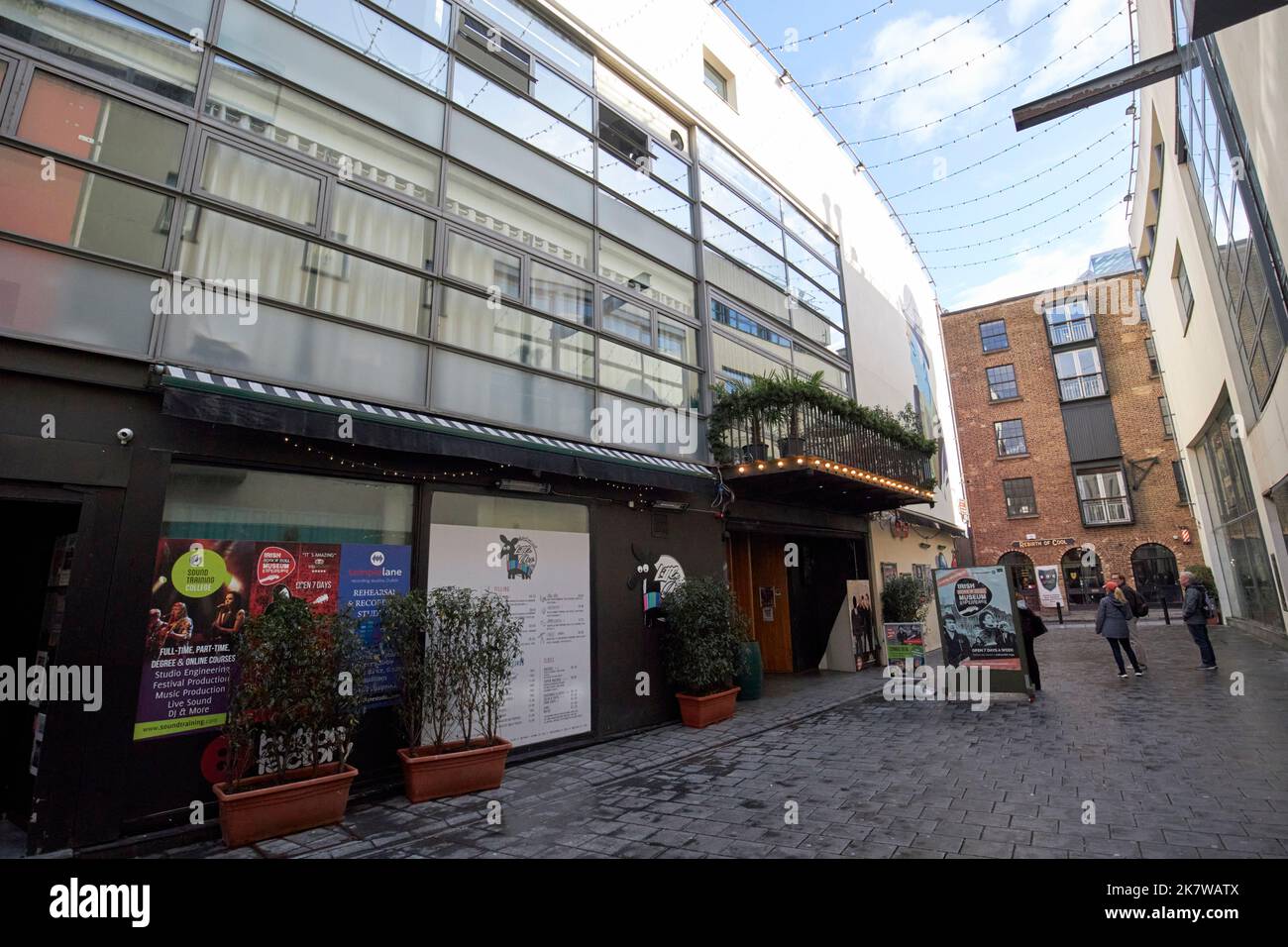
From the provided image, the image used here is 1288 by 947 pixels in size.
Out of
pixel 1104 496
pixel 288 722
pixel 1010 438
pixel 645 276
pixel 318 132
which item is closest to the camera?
pixel 288 722

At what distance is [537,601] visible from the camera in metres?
7.65

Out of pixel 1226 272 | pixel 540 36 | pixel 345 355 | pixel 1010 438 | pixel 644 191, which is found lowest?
pixel 345 355

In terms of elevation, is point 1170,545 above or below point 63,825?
above

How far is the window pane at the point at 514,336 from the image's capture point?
7668 millimetres

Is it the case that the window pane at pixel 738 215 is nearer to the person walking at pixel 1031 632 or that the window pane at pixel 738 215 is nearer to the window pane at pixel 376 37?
the window pane at pixel 376 37

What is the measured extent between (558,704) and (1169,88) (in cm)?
1859

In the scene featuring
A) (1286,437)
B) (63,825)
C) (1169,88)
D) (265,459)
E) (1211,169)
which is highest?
(1169,88)

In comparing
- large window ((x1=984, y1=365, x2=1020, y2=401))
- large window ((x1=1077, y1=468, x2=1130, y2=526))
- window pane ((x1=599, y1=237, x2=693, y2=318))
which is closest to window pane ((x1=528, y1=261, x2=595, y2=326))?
window pane ((x1=599, y1=237, x2=693, y2=318))

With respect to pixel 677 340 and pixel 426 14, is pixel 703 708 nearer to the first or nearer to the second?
pixel 677 340

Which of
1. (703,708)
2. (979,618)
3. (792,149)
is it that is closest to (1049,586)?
(979,618)

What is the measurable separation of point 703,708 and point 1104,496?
1133 inches
